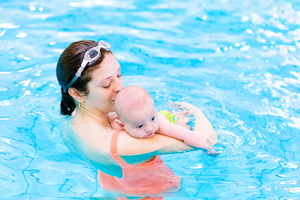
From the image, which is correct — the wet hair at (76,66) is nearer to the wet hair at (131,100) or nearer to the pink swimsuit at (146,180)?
the wet hair at (131,100)

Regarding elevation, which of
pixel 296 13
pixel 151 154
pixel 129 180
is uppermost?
pixel 296 13

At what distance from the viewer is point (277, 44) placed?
6816 millimetres

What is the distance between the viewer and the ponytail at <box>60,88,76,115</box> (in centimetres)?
373

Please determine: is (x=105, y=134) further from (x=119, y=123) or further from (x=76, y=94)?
(x=76, y=94)

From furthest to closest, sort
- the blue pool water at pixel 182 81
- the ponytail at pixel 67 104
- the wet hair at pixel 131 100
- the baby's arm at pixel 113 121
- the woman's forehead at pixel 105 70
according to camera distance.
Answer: the blue pool water at pixel 182 81 < the ponytail at pixel 67 104 < the baby's arm at pixel 113 121 < the woman's forehead at pixel 105 70 < the wet hair at pixel 131 100

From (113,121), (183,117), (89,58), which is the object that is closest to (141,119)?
(113,121)

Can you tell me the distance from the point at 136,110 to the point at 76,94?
2.14 feet

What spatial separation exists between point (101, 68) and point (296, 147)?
2.61 m

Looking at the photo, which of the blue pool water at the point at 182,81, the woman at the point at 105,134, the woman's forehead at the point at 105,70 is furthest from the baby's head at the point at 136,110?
the blue pool water at the point at 182,81

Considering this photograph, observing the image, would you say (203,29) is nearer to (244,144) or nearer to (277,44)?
(277,44)

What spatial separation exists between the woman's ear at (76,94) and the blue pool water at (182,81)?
3.33 feet

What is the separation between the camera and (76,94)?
11.7 feet

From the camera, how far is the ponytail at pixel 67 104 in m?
3.73

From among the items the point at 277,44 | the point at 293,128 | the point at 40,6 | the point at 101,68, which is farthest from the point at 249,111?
the point at 40,6
